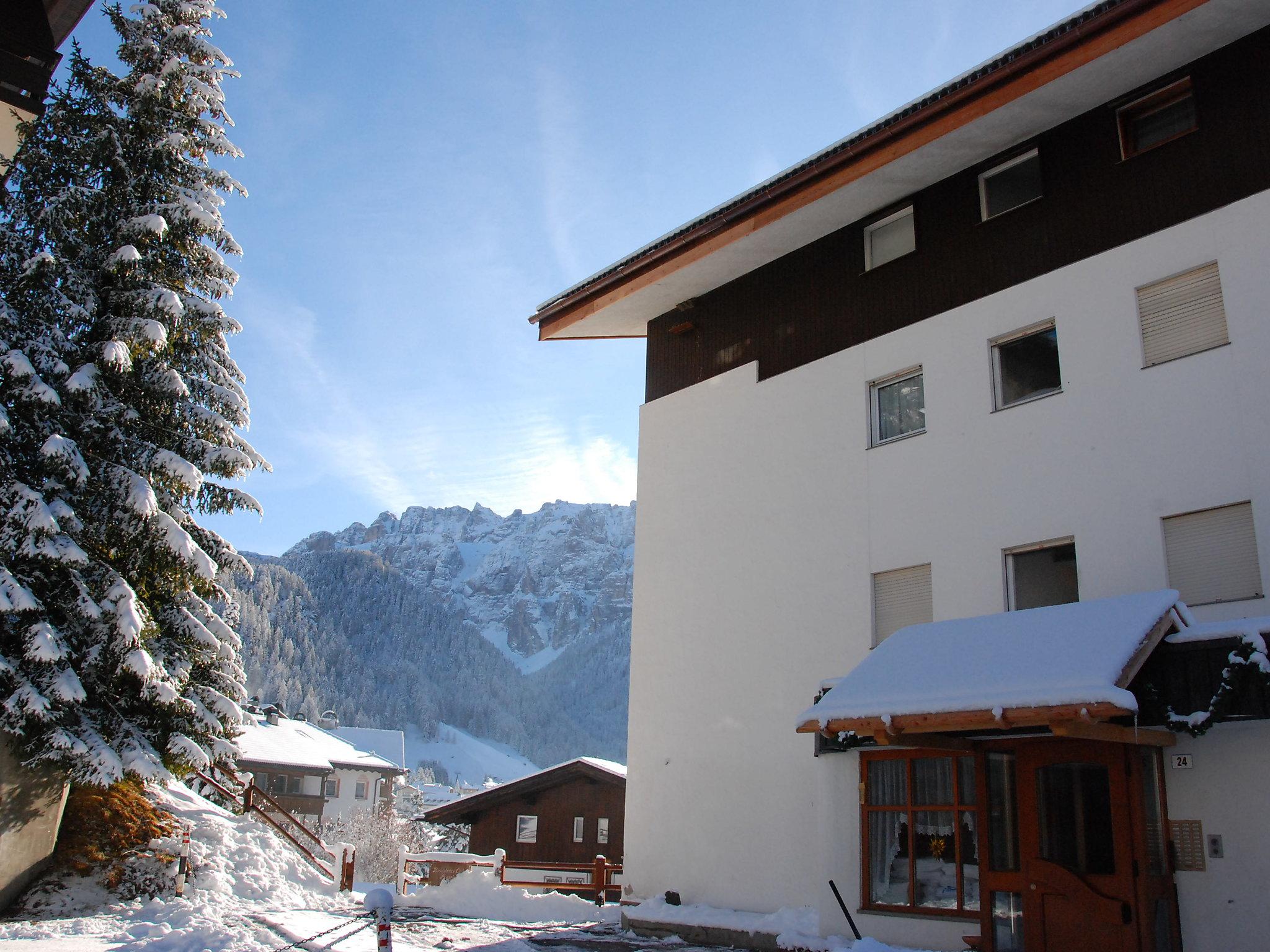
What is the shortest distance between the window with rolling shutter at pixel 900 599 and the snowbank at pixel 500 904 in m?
6.93

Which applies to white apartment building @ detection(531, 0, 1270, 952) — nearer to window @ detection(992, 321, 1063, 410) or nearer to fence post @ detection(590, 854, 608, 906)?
window @ detection(992, 321, 1063, 410)

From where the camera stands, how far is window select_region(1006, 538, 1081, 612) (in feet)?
40.2

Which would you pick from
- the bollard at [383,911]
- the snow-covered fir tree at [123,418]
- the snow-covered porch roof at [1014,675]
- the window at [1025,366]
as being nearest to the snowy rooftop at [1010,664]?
the snow-covered porch roof at [1014,675]

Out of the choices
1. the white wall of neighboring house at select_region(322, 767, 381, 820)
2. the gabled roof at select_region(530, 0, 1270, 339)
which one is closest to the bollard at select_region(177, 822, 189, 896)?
the gabled roof at select_region(530, 0, 1270, 339)

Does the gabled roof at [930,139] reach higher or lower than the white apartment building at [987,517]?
higher

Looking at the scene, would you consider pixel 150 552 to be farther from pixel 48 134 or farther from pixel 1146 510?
pixel 1146 510

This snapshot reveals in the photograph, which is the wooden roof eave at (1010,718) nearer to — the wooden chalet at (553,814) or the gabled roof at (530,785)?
the wooden chalet at (553,814)

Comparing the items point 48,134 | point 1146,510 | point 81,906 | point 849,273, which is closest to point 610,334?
point 849,273

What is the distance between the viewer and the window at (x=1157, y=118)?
12570mm

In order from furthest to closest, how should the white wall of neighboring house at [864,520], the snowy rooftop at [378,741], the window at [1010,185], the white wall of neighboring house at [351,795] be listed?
the snowy rooftop at [378,741], the white wall of neighboring house at [351,795], the window at [1010,185], the white wall of neighboring house at [864,520]

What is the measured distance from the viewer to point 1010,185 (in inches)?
564

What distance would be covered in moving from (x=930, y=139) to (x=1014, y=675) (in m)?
7.88

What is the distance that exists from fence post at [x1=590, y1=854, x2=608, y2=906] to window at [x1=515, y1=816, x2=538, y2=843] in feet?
40.9

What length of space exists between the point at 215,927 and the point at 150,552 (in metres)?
5.75
